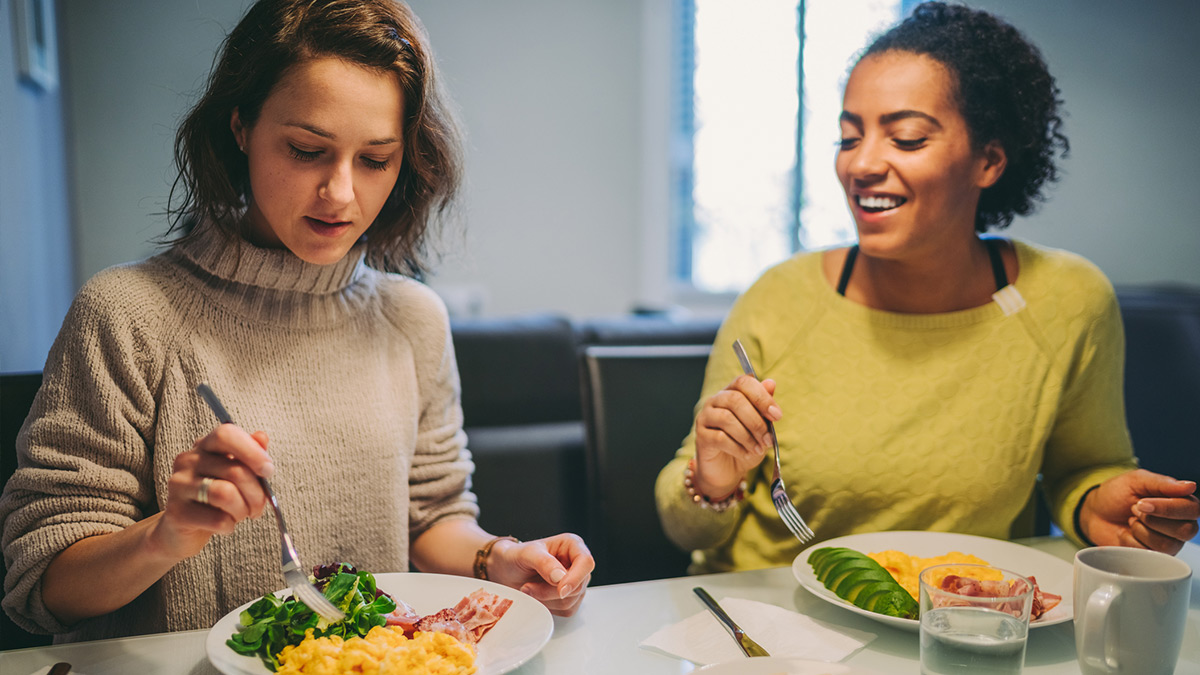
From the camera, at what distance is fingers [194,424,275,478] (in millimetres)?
645

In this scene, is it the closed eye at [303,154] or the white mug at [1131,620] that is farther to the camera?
the closed eye at [303,154]

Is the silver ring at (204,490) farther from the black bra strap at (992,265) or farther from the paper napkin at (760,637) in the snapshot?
the black bra strap at (992,265)

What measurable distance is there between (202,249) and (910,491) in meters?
1.00

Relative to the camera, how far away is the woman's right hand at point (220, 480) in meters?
0.65

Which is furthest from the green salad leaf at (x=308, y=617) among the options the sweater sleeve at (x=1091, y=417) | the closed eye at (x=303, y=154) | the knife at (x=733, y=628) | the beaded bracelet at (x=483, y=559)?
the sweater sleeve at (x=1091, y=417)

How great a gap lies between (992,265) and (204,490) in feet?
3.79

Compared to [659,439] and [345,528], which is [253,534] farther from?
[659,439]

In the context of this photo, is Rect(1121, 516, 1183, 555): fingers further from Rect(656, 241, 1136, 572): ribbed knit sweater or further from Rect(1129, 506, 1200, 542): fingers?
Rect(656, 241, 1136, 572): ribbed knit sweater

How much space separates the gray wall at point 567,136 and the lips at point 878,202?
41cm

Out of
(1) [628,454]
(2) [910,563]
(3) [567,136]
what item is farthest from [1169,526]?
(3) [567,136]

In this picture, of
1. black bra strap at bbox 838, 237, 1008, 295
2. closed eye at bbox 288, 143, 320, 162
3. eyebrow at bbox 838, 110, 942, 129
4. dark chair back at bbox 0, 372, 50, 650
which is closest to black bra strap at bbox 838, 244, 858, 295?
black bra strap at bbox 838, 237, 1008, 295

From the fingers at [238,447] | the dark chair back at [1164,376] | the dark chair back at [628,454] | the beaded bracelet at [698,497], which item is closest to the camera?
the fingers at [238,447]

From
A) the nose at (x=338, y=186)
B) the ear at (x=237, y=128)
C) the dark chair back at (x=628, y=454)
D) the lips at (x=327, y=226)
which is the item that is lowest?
the dark chair back at (x=628, y=454)

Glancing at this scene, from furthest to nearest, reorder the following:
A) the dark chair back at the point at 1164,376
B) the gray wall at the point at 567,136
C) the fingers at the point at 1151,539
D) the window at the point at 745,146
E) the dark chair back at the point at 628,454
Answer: the window at the point at 745,146
the dark chair back at the point at 1164,376
the gray wall at the point at 567,136
the dark chair back at the point at 628,454
the fingers at the point at 1151,539
